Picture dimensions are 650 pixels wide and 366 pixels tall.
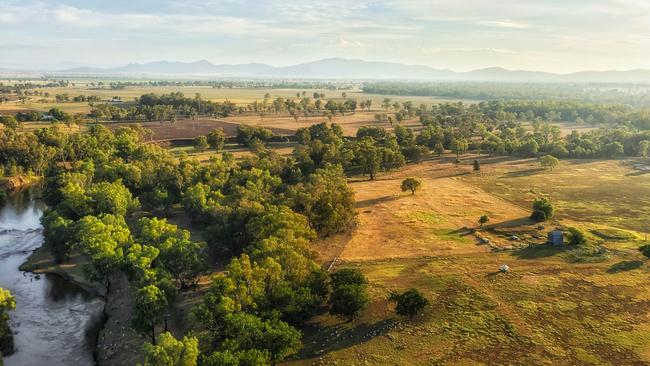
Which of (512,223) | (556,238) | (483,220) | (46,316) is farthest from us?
(512,223)

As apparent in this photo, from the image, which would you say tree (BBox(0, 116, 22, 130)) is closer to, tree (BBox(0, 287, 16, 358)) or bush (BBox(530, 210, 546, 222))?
tree (BBox(0, 287, 16, 358))

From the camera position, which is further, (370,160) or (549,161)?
(549,161)

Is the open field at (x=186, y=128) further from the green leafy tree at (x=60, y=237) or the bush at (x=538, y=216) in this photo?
the bush at (x=538, y=216)

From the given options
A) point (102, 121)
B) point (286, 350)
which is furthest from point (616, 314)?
point (102, 121)

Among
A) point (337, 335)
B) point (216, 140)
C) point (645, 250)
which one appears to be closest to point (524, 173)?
point (645, 250)

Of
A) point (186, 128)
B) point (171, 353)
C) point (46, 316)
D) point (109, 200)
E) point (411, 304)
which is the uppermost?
point (186, 128)

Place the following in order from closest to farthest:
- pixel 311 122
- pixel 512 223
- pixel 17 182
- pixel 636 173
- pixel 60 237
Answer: pixel 60 237 < pixel 512 223 < pixel 17 182 < pixel 636 173 < pixel 311 122

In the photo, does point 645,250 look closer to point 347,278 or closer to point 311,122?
point 347,278

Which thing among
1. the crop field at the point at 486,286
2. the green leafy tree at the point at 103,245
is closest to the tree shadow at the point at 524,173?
the crop field at the point at 486,286
